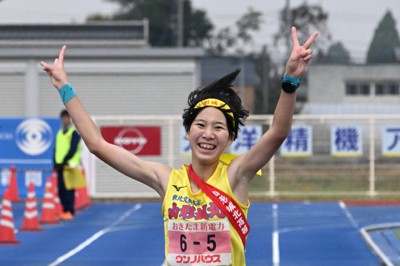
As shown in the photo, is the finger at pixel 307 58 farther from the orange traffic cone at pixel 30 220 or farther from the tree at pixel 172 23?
the tree at pixel 172 23

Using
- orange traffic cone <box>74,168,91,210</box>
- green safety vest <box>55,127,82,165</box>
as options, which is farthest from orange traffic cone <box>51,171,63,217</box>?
orange traffic cone <box>74,168,91,210</box>

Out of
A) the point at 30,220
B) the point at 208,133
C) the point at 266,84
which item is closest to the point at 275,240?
the point at 30,220

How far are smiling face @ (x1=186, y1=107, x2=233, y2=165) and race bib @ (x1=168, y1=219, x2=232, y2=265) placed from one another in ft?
1.13

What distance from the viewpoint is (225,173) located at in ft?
19.2

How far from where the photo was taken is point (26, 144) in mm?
27688

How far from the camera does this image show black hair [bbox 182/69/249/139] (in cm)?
588

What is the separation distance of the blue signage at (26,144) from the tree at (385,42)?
45897 millimetres

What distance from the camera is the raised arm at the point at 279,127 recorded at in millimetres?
5402

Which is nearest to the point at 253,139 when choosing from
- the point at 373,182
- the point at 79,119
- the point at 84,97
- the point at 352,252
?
the point at 373,182

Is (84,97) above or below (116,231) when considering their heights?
above

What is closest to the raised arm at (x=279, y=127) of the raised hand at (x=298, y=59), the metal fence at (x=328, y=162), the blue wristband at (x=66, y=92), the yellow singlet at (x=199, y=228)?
the raised hand at (x=298, y=59)

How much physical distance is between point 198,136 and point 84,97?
25.8m

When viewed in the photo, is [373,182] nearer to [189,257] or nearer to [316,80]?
[189,257]

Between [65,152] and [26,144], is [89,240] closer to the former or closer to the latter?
[65,152]
